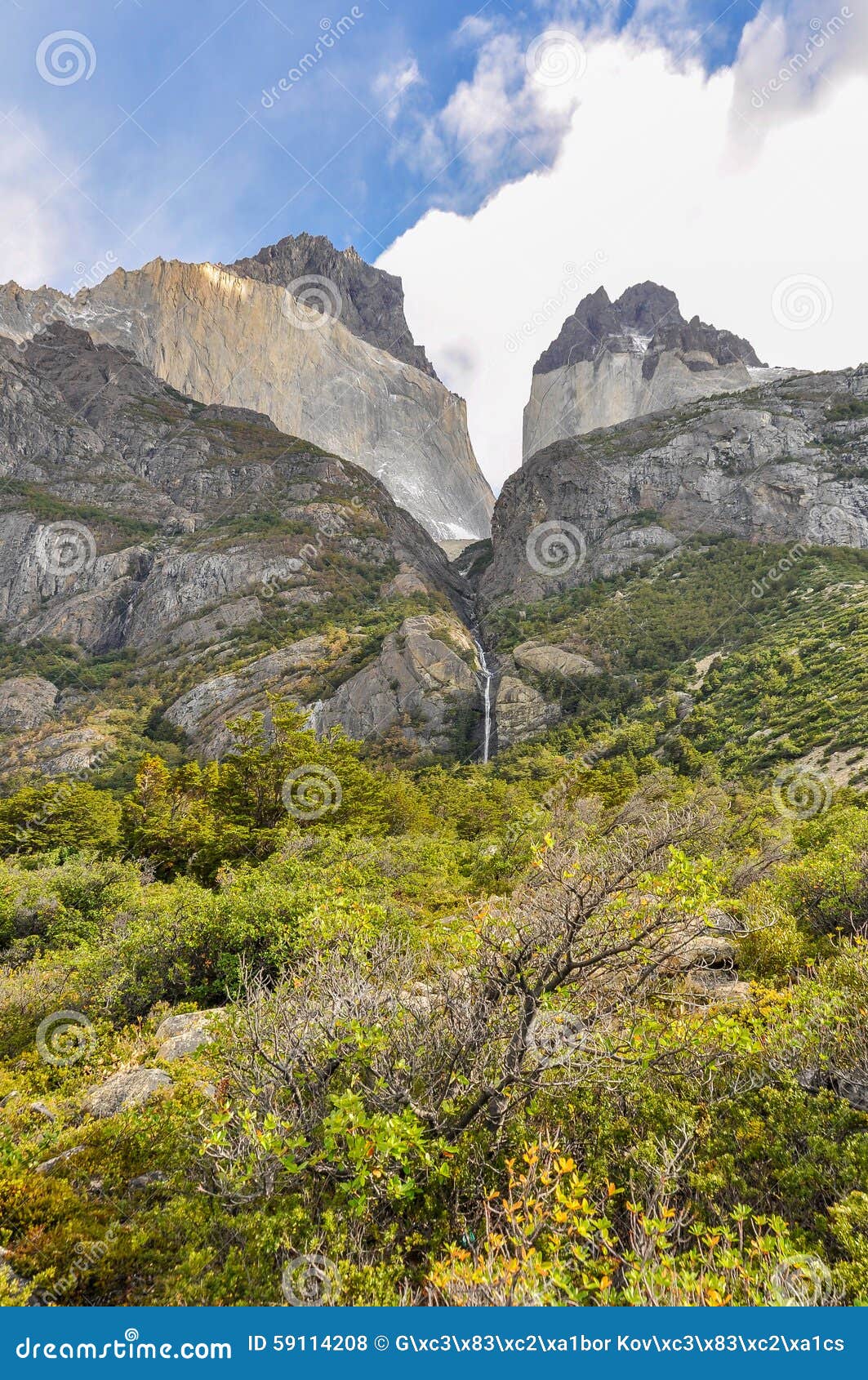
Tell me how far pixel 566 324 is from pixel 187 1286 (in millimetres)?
188059

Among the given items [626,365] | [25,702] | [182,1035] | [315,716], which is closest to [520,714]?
[315,716]

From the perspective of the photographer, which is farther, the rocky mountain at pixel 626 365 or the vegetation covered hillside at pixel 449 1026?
the rocky mountain at pixel 626 365

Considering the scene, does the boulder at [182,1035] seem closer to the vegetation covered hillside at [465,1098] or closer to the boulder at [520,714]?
the vegetation covered hillside at [465,1098]

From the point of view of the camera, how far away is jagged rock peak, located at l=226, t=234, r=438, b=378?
492 ft

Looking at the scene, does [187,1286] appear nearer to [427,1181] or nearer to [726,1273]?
[427,1181]

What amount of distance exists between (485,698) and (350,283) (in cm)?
16186

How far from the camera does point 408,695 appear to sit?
53594 millimetres

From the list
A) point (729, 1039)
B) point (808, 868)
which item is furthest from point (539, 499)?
point (729, 1039)

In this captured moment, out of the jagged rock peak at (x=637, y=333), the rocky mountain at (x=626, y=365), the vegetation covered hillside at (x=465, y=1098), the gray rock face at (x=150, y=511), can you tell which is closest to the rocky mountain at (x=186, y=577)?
the gray rock face at (x=150, y=511)

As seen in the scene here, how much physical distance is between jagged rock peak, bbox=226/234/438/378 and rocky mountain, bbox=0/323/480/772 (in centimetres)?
5655

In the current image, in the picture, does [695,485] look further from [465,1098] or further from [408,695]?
[465,1098]

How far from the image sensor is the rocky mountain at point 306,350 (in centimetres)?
12569

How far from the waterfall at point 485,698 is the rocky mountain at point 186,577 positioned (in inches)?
56.9

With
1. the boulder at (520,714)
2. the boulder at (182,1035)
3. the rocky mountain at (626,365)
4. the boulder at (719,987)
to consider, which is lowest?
the boulder at (182,1035)
